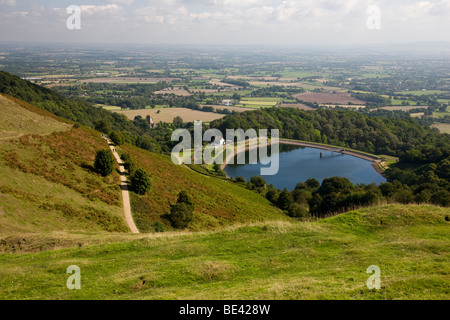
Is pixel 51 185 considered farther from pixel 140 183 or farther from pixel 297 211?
pixel 297 211

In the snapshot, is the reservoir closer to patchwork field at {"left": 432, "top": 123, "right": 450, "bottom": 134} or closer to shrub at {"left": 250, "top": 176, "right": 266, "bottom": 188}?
shrub at {"left": 250, "top": 176, "right": 266, "bottom": 188}

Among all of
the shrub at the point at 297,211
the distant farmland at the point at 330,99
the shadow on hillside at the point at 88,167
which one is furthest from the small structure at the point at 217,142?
the distant farmland at the point at 330,99

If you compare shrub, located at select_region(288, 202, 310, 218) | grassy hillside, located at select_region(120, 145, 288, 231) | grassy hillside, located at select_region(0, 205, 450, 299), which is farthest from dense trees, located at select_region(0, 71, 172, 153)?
grassy hillside, located at select_region(0, 205, 450, 299)

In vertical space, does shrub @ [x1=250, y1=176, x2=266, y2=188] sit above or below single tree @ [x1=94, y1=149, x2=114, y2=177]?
below

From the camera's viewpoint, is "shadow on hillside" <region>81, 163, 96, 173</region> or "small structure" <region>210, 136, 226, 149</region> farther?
"small structure" <region>210, 136, 226, 149</region>

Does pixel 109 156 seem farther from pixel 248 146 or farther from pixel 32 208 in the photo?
pixel 248 146

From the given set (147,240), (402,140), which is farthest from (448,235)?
(402,140)

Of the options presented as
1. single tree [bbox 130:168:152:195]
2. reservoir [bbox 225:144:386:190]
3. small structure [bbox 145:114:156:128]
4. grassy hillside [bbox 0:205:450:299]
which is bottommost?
reservoir [bbox 225:144:386:190]

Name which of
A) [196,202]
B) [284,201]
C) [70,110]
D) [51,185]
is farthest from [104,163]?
[70,110]
